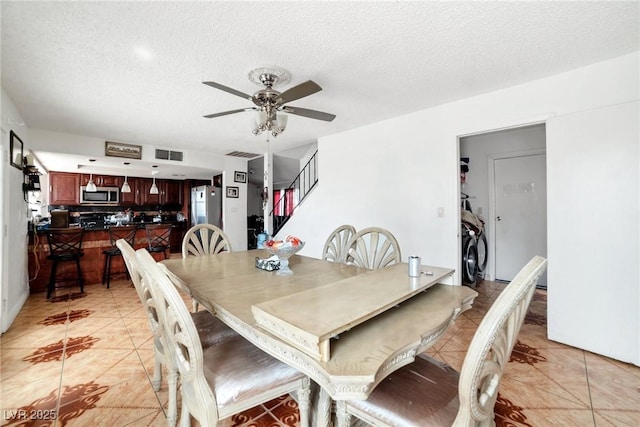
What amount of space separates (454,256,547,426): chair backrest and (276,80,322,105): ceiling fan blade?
156cm

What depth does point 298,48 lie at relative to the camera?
1.99 metres

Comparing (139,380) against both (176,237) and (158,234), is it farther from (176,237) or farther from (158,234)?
(176,237)

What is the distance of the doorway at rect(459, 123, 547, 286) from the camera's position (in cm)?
398

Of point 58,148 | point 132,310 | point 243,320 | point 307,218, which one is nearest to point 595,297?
point 243,320

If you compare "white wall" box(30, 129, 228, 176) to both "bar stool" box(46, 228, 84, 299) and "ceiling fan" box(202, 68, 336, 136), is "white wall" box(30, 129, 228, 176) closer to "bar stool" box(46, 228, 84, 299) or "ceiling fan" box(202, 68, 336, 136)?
"bar stool" box(46, 228, 84, 299)

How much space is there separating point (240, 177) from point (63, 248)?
320 cm

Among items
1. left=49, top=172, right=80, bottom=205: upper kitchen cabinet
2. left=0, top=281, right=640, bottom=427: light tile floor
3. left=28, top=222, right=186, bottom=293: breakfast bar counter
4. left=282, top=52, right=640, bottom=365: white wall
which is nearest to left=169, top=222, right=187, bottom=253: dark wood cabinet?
left=49, top=172, right=80, bottom=205: upper kitchen cabinet

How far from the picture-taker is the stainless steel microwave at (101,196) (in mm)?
6535

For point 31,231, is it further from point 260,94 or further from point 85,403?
point 260,94

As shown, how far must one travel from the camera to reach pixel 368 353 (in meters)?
0.84

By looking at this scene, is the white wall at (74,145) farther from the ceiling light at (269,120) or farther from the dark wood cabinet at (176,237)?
the ceiling light at (269,120)

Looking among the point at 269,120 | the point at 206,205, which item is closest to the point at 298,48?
the point at 269,120

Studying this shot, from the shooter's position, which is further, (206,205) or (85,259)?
(206,205)

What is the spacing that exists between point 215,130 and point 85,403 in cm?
333
